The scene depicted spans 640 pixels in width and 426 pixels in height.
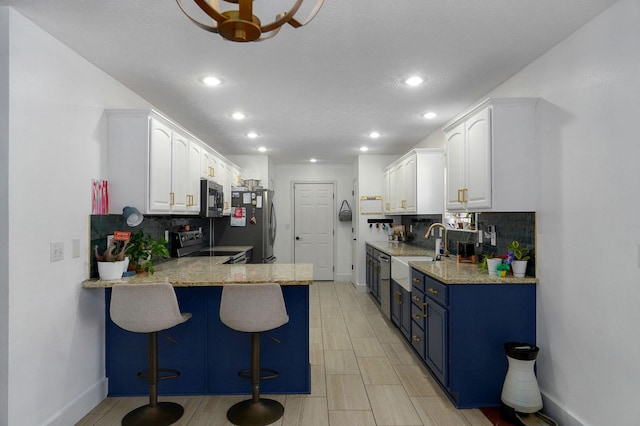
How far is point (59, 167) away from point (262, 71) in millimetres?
1536

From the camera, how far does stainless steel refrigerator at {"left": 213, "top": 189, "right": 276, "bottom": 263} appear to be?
5355mm

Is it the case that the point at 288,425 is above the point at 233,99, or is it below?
below

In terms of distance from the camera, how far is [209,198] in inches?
163

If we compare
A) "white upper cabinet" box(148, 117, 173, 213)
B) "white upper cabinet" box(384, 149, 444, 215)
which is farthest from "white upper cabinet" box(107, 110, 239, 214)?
"white upper cabinet" box(384, 149, 444, 215)

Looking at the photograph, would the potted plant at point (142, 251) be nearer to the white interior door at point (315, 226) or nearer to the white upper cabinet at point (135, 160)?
the white upper cabinet at point (135, 160)

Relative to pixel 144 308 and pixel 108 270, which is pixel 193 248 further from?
pixel 144 308

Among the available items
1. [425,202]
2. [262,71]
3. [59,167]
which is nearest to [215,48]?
[262,71]

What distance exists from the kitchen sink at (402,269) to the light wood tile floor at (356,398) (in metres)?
0.67

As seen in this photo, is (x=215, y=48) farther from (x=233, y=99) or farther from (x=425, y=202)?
(x=425, y=202)

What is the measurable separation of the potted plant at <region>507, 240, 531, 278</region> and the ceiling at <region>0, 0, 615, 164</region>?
54.1 inches

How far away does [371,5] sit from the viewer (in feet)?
6.36

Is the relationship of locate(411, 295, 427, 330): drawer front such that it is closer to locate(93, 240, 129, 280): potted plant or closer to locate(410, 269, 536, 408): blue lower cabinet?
locate(410, 269, 536, 408): blue lower cabinet

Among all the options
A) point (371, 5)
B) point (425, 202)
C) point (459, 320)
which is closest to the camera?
point (371, 5)

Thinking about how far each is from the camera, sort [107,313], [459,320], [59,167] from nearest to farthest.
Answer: [59,167] < [459,320] < [107,313]
